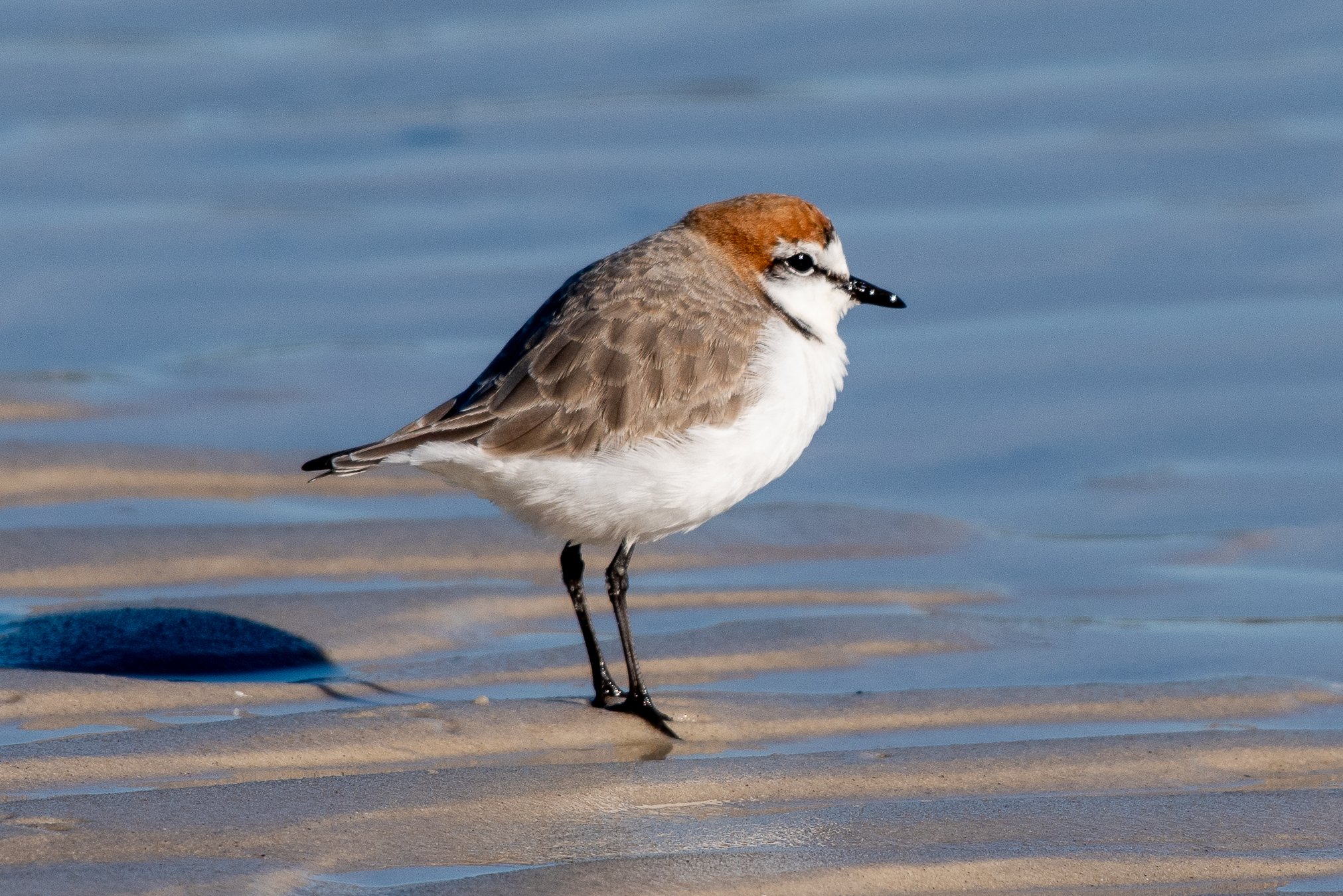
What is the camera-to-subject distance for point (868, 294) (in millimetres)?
5676

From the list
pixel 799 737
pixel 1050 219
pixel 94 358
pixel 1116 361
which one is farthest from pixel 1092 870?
pixel 1050 219

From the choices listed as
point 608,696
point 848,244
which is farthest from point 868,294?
point 848,244

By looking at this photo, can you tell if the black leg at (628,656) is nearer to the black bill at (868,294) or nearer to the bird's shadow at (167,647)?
the bird's shadow at (167,647)

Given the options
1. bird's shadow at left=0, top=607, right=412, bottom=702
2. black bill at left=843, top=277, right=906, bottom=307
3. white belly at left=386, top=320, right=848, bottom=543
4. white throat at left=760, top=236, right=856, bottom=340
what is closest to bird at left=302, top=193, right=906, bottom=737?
white belly at left=386, top=320, right=848, bottom=543

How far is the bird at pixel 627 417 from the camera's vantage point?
16.0ft

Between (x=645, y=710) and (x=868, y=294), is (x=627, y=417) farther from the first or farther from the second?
(x=868, y=294)

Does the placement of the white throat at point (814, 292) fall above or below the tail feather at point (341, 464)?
above

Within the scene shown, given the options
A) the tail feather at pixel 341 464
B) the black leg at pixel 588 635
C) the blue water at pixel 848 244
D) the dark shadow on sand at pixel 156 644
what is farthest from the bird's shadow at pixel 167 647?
the tail feather at pixel 341 464

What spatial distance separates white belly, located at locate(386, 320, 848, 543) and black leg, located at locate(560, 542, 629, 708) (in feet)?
0.52

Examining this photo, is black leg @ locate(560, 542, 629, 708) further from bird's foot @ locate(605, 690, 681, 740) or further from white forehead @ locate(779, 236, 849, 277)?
white forehead @ locate(779, 236, 849, 277)

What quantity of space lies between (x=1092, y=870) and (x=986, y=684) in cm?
139

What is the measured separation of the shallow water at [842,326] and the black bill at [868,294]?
907 mm

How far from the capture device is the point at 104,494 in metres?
6.36

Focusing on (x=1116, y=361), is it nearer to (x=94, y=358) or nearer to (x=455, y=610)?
(x=455, y=610)
